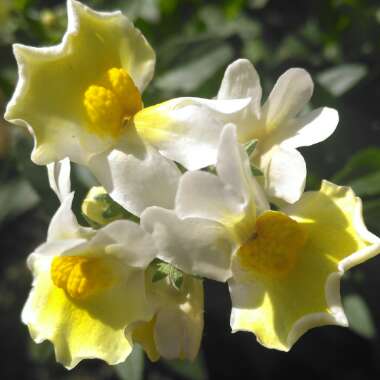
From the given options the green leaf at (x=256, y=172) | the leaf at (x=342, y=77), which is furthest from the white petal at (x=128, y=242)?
the leaf at (x=342, y=77)

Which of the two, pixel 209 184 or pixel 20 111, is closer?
pixel 209 184

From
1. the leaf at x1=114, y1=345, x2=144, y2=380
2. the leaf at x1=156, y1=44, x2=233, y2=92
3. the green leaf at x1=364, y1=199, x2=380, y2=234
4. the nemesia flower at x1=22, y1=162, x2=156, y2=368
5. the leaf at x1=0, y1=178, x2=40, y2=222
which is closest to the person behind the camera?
the nemesia flower at x1=22, y1=162, x2=156, y2=368

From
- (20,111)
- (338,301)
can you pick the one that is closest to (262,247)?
(338,301)

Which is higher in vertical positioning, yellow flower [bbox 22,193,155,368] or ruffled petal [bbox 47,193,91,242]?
ruffled petal [bbox 47,193,91,242]

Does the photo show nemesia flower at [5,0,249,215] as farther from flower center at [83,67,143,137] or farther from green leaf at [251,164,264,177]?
green leaf at [251,164,264,177]

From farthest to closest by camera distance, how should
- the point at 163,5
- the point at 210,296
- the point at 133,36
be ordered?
the point at 163,5 → the point at 210,296 → the point at 133,36

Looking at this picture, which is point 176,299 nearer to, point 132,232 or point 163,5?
point 132,232

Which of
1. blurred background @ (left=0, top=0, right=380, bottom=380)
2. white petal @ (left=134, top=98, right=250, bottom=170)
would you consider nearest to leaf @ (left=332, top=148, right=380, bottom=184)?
blurred background @ (left=0, top=0, right=380, bottom=380)


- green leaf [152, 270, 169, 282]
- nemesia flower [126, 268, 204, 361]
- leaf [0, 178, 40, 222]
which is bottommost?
leaf [0, 178, 40, 222]
